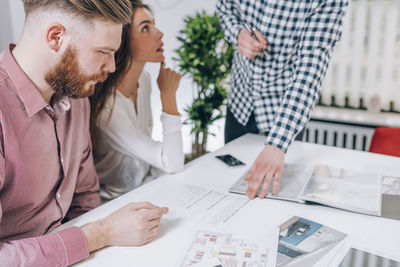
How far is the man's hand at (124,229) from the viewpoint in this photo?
2.99ft

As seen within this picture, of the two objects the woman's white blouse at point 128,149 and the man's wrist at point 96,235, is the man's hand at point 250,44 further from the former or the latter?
the man's wrist at point 96,235

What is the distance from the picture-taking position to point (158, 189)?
1.26 meters

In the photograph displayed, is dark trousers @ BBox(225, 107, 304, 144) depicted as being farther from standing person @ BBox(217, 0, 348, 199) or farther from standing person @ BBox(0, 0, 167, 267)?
standing person @ BBox(0, 0, 167, 267)

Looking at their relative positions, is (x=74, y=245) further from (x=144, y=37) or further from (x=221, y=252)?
(x=144, y=37)

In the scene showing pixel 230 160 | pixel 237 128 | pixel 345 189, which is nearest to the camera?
pixel 345 189

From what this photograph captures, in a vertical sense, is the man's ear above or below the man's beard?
above

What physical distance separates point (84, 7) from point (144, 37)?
682 mm

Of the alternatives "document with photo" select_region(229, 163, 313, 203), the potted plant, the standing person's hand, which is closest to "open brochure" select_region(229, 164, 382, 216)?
"document with photo" select_region(229, 163, 313, 203)

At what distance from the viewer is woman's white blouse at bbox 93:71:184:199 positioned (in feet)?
4.82

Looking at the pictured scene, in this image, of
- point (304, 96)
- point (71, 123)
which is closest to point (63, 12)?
point (71, 123)

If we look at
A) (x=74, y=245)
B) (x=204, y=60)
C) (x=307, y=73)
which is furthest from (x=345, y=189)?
(x=204, y=60)

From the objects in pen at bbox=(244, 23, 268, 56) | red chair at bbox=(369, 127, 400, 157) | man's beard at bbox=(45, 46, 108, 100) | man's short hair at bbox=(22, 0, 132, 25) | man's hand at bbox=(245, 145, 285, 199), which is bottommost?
red chair at bbox=(369, 127, 400, 157)

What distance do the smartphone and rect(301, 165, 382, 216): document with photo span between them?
26 cm

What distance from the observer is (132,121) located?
1643 millimetres
